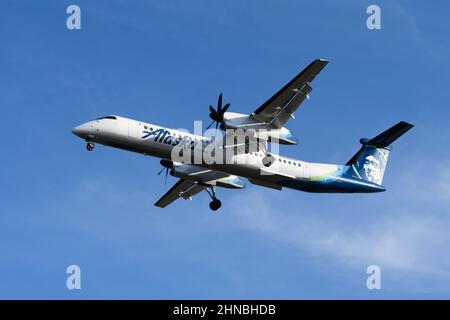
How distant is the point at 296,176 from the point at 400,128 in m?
5.58

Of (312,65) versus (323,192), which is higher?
(312,65)

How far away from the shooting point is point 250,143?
3412 centimetres

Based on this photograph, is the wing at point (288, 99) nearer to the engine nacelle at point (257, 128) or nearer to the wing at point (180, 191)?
the engine nacelle at point (257, 128)

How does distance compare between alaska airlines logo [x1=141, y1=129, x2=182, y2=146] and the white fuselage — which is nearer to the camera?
the white fuselage

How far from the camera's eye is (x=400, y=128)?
36.2 m

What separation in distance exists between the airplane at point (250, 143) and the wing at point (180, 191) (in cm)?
235

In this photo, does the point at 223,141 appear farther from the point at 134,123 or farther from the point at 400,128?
the point at 400,128

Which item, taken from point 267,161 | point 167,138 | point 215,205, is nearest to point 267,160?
point 267,161

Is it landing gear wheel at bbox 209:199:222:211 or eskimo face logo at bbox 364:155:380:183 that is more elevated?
eskimo face logo at bbox 364:155:380:183

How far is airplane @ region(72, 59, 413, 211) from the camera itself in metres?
32.9

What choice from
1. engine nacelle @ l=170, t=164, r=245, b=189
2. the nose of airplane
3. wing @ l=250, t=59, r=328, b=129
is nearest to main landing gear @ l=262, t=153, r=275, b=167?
wing @ l=250, t=59, r=328, b=129

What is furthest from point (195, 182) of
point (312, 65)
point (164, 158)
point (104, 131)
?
point (312, 65)

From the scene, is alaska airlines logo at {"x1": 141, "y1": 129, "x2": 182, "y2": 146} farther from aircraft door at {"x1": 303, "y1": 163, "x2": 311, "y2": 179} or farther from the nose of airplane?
aircraft door at {"x1": 303, "y1": 163, "x2": 311, "y2": 179}

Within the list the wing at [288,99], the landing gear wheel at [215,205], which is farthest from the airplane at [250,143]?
the landing gear wheel at [215,205]
